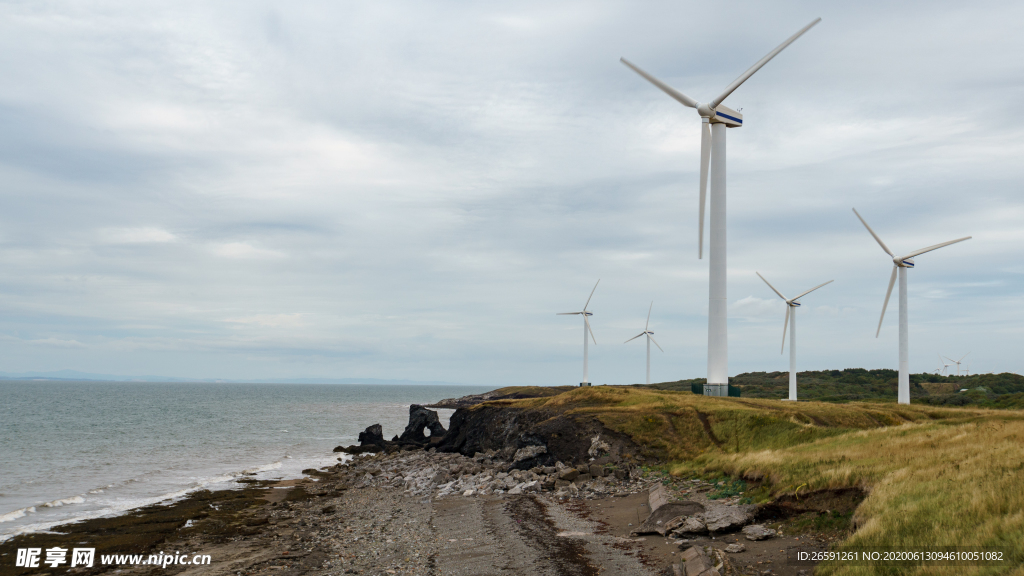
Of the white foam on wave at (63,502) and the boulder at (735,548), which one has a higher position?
the boulder at (735,548)

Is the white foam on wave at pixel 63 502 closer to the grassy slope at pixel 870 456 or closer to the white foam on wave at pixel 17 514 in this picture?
the white foam on wave at pixel 17 514

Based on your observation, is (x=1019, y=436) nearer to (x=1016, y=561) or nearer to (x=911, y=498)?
(x=911, y=498)

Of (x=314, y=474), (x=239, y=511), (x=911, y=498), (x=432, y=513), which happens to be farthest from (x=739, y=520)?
(x=314, y=474)

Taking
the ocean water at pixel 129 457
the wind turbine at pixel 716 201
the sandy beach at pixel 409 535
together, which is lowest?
the ocean water at pixel 129 457

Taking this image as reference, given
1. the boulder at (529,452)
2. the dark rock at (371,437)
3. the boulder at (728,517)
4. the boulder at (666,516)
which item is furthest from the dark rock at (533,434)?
the boulder at (728,517)

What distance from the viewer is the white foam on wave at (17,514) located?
3439cm

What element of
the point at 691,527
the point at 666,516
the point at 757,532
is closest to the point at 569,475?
the point at 666,516

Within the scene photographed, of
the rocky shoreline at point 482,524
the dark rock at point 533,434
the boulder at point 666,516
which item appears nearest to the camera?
the rocky shoreline at point 482,524

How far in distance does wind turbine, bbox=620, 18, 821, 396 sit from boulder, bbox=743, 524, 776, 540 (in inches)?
1271

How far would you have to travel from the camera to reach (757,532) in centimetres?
1931

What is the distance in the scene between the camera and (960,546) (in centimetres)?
1317

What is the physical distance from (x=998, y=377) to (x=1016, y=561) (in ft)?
572

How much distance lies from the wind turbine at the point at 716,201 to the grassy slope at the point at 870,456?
3350 mm

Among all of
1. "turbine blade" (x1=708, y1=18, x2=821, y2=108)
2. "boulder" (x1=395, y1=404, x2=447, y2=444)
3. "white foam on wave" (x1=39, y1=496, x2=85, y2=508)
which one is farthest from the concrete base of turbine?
"white foam on wave" (x1=39, y1=496, x2=85, y2=508)
